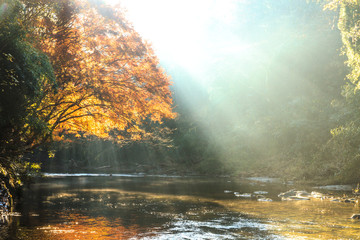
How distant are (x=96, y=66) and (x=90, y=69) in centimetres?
27

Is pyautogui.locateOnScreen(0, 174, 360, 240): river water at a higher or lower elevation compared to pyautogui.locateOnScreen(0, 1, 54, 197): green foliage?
lower

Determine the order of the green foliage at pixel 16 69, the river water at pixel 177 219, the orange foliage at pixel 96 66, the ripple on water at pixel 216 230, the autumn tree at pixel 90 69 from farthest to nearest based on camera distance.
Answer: the orange foliage at pixel 96 66
the autumn tree at pixel 90 69
the river water at pixel 177 219
the ripple on water at pixel 216 230
the green foliage at pixel 16 69

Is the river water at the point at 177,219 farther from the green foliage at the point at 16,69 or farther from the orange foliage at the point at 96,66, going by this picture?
the green foliage at the point at 16,69

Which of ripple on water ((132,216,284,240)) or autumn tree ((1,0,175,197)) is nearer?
ripple on water ((132,216,284,240))

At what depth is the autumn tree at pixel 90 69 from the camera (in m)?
11.5

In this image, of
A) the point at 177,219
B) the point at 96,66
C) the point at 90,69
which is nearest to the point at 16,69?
the point at 90,69

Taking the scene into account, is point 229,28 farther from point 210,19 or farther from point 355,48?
point 355,48

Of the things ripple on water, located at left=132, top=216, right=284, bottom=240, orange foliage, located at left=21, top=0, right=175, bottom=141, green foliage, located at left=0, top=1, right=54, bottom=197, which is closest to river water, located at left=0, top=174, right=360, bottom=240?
ripple on water, located at left=132, top=216, right=284, bottom=240

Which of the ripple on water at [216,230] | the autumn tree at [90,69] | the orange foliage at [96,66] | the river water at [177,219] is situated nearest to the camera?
the ripple on water at [216,230]

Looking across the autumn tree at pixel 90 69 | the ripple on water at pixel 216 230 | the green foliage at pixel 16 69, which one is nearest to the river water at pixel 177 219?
the ripple on water at pixel 216 230

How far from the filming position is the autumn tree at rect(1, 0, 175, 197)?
11.5 meters

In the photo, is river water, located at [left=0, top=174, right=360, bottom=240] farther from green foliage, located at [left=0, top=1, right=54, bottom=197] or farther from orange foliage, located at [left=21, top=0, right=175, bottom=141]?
green foliage, located at [left=0, top=1, right=54, bottom=197]

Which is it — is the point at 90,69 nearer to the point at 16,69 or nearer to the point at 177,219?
the point at 16,69

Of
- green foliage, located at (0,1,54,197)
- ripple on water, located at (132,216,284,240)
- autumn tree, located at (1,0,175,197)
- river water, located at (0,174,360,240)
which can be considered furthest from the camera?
autumn tree, located at (1,0,175,197)
